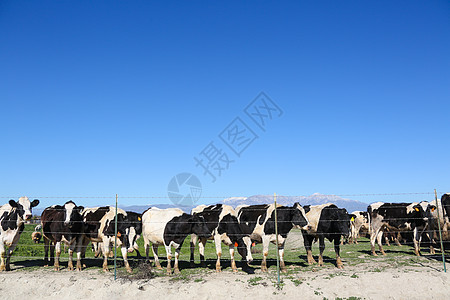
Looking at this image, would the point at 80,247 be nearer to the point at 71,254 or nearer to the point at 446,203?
the point at 71,254

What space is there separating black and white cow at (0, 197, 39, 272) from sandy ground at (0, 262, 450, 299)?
1540 mm

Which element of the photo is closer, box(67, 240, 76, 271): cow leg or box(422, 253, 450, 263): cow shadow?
box(67, 240, 76, 271): cow leg

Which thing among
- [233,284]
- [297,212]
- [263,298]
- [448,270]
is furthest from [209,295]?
[448,270]

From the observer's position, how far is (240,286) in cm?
1199

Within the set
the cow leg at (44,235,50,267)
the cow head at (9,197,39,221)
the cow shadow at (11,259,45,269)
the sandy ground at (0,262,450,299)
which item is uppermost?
the cow head at (9,197,39,221)

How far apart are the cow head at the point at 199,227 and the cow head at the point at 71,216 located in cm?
479

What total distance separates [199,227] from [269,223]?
2894mm

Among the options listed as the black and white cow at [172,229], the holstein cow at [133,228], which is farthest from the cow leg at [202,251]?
the holstein cow at [133,228]

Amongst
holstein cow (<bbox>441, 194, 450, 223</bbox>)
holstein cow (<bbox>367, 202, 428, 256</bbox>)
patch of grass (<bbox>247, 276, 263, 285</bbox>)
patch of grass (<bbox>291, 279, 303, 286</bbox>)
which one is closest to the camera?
patch of grass (<bbox>291, 279, 303, 286</bbox>)

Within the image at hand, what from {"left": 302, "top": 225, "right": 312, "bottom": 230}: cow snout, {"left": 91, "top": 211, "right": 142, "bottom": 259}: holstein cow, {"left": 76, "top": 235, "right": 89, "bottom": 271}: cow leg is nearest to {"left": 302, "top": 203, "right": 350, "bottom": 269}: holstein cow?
{"left": 302, "top": 225, "right": 312, "bottom": 230}: cow snout

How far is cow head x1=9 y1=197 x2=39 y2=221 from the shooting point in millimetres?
15209

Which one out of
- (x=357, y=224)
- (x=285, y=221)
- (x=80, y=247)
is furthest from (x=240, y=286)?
(x=357, y=224)

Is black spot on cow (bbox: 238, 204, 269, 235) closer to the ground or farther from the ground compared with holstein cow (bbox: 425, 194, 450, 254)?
farther from the ground

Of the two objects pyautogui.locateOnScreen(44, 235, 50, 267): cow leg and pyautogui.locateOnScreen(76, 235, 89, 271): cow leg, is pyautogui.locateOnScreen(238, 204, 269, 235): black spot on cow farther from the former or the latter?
pyautogui.locateOnScreen(44, 235, 50, 267): cow leg
